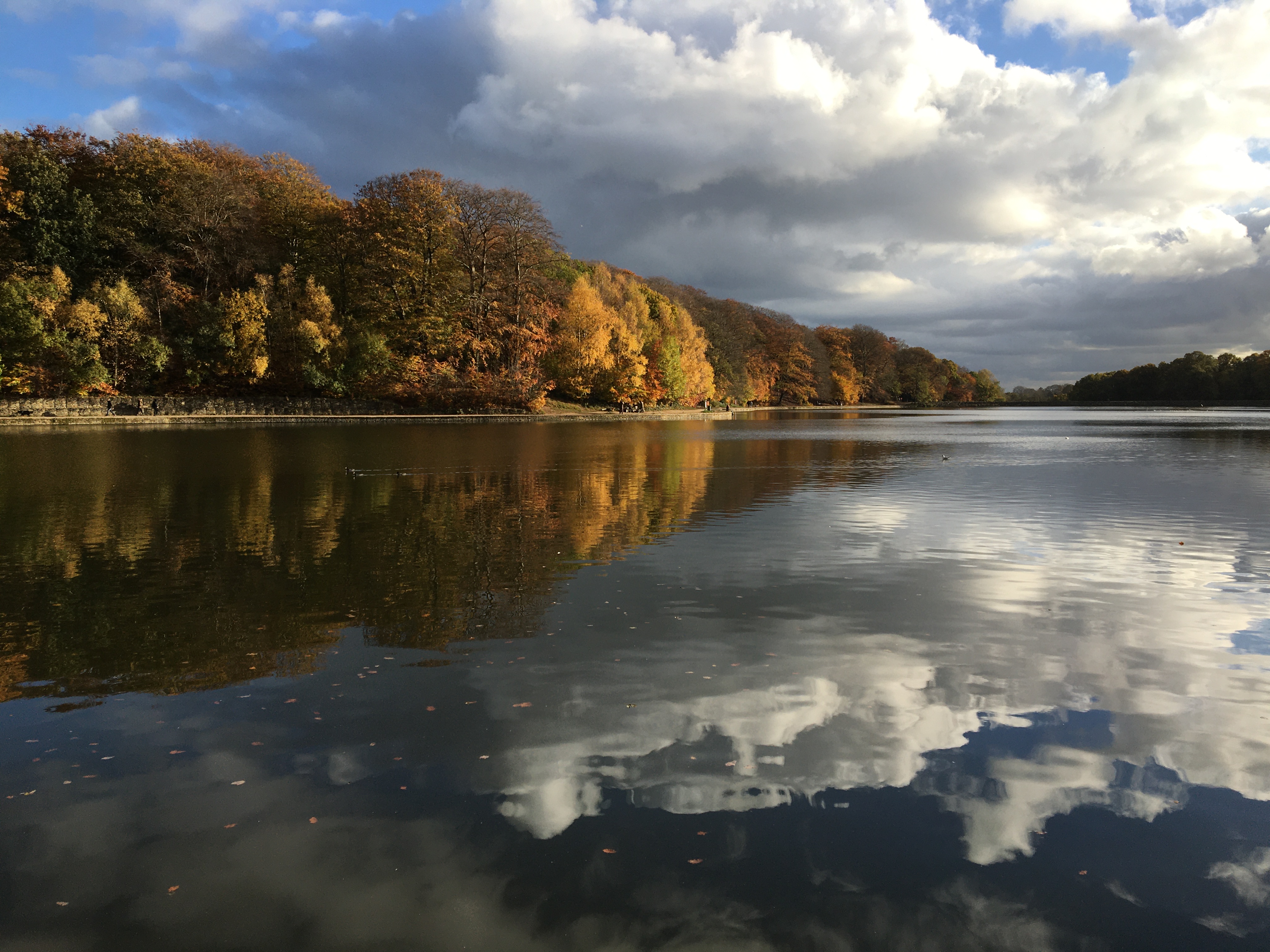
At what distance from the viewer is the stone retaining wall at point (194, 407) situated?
57188mm

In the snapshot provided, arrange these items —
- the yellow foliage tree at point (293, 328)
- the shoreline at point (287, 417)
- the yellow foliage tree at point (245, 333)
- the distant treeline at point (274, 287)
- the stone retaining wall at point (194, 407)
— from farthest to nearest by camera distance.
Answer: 1. the yellow foliage tree at point (293, 328)
2. the yellow foliage tree at point (245, 333)
3. the distant treeline at point (274, 287)
4. the stone retaining wall at point (194, 407)
5. the shoreline at point (287, 417)

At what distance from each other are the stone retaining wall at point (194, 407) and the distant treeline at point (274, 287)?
1.47m

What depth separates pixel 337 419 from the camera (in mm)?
66000

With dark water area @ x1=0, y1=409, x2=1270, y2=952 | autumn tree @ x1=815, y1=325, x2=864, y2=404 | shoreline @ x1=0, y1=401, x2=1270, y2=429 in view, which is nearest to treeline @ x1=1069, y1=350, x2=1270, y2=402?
autumn tree @ x1=815, y1=325, x2=864, y2=404

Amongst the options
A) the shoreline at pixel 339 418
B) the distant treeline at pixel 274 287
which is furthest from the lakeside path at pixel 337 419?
the distant treeline at pixel 274 287

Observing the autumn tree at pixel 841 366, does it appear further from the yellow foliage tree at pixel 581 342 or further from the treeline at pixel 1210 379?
the yellow foliage tree at pixel 581 342

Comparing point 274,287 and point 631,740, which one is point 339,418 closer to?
point 274,287

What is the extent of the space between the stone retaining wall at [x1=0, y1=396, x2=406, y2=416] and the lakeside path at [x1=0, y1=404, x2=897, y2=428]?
61cm

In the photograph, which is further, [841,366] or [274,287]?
[841,366]

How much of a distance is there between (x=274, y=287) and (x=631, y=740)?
76.9 metres

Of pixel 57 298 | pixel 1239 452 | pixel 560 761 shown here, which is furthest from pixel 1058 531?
pixel 57 298

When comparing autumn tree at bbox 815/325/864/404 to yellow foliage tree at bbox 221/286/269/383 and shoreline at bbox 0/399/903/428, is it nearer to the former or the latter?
shoreline at bbox 0/399/903/428

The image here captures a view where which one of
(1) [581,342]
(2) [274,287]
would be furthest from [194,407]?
(1) [581,342]

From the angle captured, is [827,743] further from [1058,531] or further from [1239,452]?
[1239,452]
